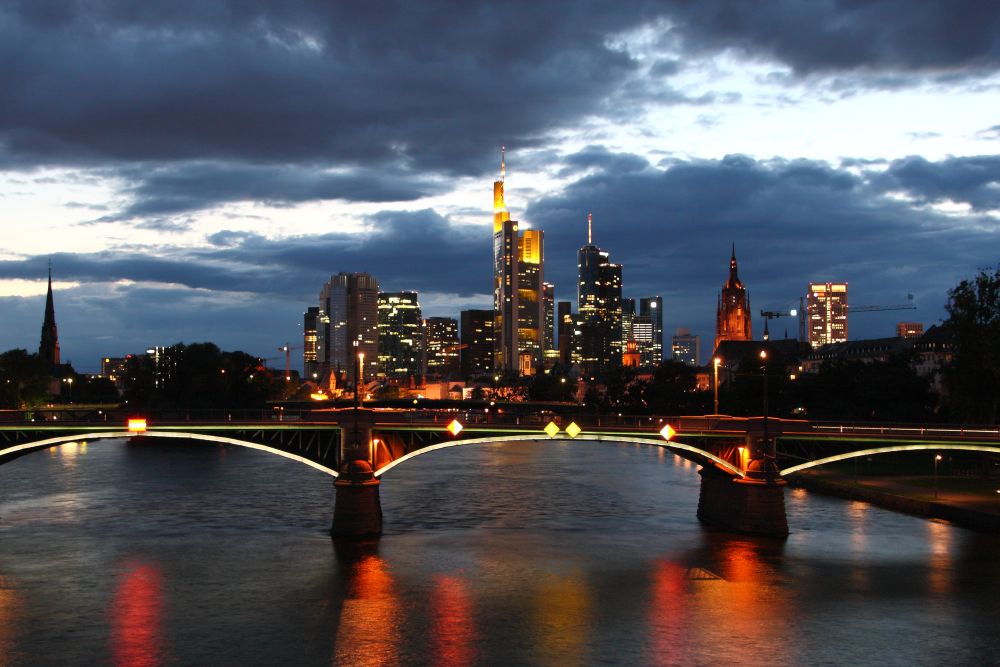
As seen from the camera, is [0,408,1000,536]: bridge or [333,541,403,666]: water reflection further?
[0,408,1000,536]: bridge

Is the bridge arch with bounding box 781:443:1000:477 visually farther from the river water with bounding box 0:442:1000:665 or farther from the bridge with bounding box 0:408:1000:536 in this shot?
the river water with bounding box 0:442:1000:665

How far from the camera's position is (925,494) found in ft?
279

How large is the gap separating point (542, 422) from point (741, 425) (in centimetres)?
1334

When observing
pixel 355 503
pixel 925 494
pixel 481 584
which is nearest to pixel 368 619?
pixel 481 584

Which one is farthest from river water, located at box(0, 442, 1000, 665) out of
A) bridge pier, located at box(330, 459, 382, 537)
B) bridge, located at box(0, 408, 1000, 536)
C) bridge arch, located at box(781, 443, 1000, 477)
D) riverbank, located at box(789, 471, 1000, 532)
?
bridge arch, located at box(781, 443, 1000, 477)

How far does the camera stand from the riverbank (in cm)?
7444

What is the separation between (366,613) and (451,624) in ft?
14.5

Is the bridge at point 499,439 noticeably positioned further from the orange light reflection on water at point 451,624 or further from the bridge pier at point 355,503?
the orange light reflection on water at point 451,624

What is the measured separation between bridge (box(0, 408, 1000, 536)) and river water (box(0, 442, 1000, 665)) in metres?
2.92

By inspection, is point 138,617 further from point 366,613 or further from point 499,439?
point 499,439

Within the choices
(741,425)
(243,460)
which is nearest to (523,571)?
(741,425)

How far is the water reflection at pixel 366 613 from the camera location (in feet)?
144

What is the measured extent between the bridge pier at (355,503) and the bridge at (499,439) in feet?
0.21

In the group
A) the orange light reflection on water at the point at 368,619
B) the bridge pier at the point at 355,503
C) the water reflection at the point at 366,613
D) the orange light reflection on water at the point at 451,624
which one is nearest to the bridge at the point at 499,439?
the bridge pier at the point at 355,503
